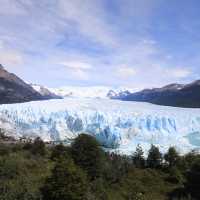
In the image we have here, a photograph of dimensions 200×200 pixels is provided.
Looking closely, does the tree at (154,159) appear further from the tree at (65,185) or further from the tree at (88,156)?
the tree at (65,185)

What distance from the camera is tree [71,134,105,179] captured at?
53.9ft

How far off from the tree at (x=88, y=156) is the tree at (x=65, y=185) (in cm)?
664

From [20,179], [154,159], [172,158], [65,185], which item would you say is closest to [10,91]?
[154,159]

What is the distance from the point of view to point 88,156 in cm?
1691

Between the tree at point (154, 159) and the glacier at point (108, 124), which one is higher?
the glacier at point (108, 124)

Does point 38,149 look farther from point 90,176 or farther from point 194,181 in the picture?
point 194,181

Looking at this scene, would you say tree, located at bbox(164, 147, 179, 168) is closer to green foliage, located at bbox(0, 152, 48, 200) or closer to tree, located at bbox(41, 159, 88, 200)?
green foliage, located at bbox(0, 152, 48, 200)

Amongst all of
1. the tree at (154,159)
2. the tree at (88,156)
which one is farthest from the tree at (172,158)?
the tree at (88,156)

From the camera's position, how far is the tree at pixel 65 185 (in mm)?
9297

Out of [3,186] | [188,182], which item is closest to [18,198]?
[3,186]

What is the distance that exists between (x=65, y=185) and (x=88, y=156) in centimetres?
752

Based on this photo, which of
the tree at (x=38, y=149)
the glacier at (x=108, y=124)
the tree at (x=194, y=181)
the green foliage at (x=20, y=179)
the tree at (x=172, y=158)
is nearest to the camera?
the green foliage at (x=20, y=179)

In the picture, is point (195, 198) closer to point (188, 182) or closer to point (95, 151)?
point (188, 182)

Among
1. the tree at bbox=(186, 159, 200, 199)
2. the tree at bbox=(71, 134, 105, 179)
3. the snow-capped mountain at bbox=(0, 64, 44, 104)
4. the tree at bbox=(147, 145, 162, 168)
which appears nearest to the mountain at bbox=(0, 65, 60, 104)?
the snow-capped mountain at bbox=(0, 64, 44, 104)
